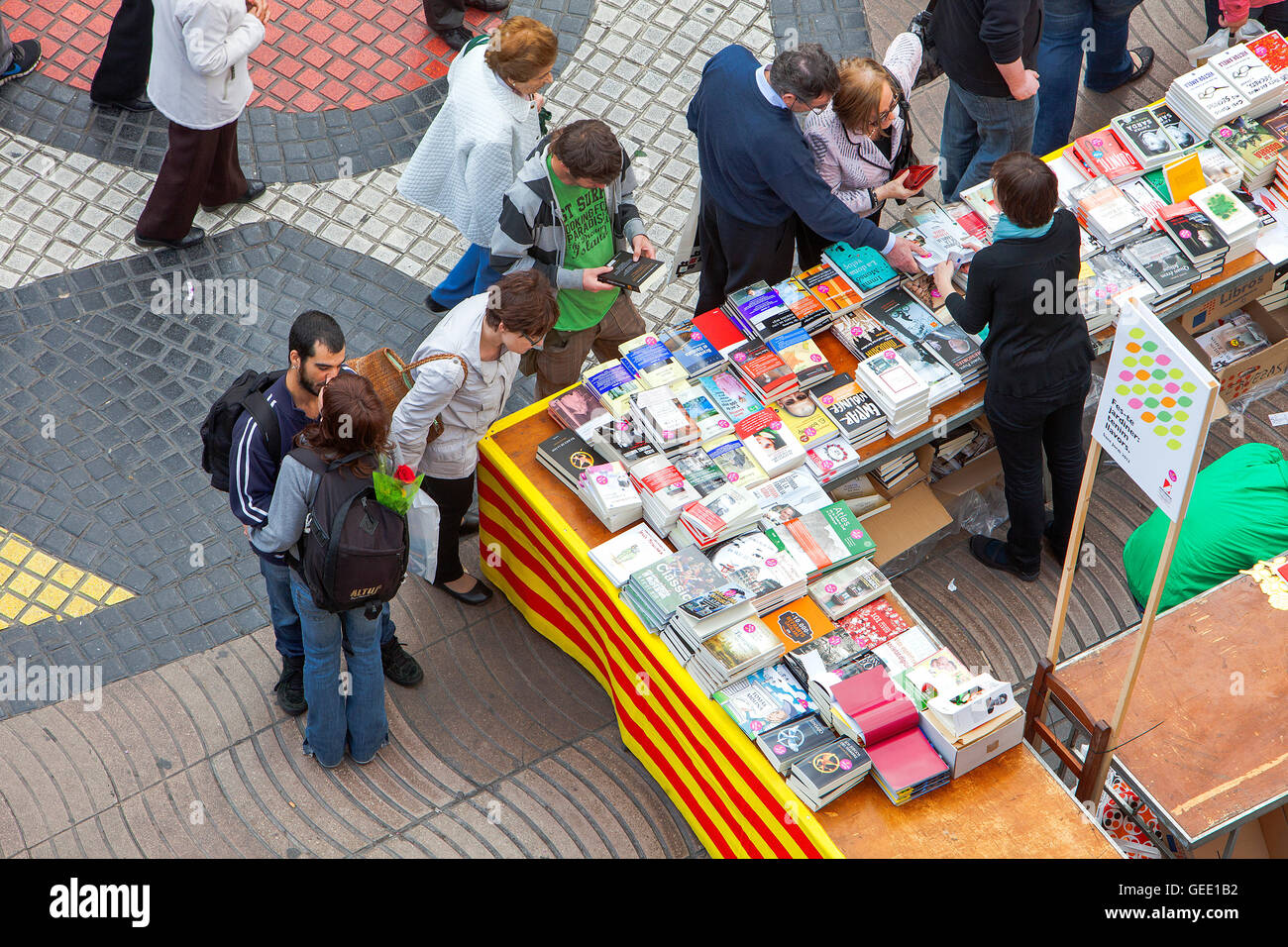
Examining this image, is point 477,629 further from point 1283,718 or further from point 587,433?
point 1283,718

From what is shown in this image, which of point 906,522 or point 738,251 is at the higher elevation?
point 738,251

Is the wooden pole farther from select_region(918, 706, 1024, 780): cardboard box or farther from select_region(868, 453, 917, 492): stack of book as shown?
select_region(868, 453, 917, 492): stack of book

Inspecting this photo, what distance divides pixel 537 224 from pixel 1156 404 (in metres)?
2.80

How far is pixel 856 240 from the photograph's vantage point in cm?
631

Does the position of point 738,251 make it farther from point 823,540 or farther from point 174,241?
point 174,241

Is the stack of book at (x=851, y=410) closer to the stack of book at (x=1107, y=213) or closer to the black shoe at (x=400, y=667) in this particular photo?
the stack of book at (x=1107, y=213)

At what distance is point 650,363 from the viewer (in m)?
6.06

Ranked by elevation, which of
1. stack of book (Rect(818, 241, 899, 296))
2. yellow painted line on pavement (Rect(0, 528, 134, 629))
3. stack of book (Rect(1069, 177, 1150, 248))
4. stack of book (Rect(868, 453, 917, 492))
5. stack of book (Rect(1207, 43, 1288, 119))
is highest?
stack of book (Rect(1207, 43, 1288, 119))

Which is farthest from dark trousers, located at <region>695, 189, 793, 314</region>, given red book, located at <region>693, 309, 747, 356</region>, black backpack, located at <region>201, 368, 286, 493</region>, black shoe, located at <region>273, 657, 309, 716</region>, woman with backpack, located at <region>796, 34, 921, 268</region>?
black shoe, located at <region>273, 657, 309, 716</region>

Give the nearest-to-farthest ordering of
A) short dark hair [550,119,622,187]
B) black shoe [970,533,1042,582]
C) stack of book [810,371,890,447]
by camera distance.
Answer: short dark hair [550,119,622,187]
stack of book [810,371,890,447]
black shoe [970,533,1042,582]

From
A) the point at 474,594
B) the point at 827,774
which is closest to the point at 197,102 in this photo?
the point at 474,594

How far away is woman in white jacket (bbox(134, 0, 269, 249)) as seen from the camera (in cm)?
697

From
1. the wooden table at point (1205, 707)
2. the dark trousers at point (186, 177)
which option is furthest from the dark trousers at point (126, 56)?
the wooden table at point (1205, 707)

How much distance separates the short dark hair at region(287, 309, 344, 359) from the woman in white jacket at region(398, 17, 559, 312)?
1232 millimetres
